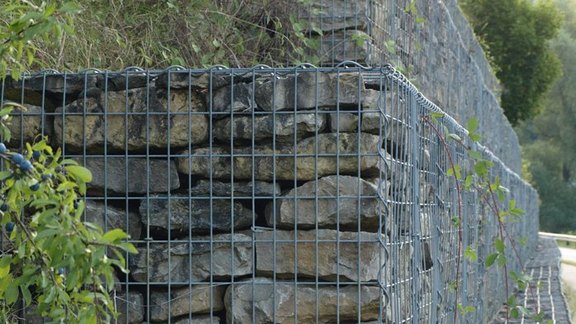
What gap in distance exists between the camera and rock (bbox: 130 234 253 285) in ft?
15.4

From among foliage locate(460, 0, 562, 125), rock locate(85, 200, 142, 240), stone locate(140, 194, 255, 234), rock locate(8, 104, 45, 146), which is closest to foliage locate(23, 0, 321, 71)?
rock locate(8, 104, 45, 146)

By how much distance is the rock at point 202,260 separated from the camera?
468cm

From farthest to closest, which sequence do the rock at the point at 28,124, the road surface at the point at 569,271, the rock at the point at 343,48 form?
the road surface at the point at 569,271 < the rock at the point at 343,48 < the rock at the point at 28,124

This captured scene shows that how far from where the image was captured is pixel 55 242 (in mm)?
3479

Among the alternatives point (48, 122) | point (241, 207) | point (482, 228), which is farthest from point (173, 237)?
point (482, 228)

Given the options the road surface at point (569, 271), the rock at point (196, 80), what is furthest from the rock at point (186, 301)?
the road surface at point (569, 271)

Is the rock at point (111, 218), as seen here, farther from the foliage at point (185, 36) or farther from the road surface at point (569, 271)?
the road surface at point (569, 271)

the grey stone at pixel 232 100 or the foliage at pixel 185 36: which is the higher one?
the foliage at pixel 185 36

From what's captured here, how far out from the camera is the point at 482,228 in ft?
31.7

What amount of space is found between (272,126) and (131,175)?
61 centimetres

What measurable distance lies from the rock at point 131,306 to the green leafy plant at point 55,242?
1.93 feet

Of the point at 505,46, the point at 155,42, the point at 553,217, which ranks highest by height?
the point at 505,46

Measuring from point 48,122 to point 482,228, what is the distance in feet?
18.0

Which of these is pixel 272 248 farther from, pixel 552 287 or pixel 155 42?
pixel 552 287
